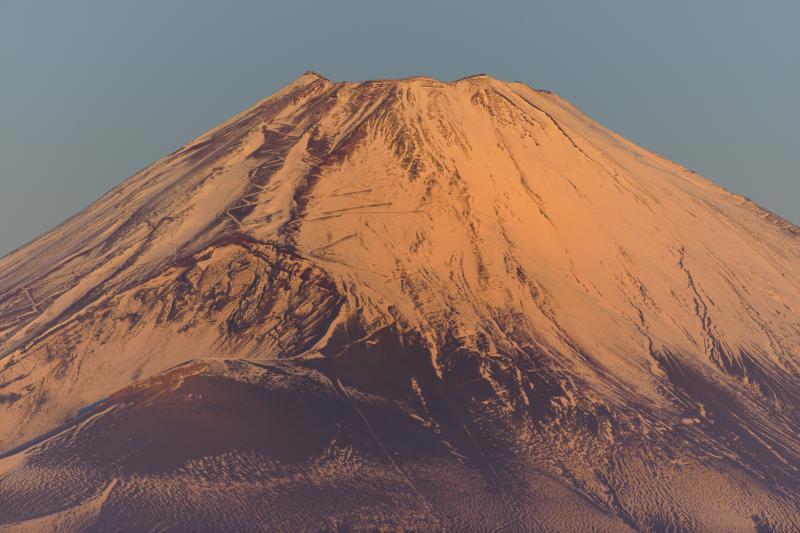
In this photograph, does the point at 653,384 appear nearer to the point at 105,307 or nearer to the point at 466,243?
the point at 466,243

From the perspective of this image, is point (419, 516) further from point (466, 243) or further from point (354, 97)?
point (354, 97)

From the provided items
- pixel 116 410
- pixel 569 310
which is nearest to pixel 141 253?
pixel 116 410

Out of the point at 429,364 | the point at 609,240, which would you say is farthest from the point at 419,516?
the point at 609,240

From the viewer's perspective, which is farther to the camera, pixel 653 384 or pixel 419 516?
pixel 653 384

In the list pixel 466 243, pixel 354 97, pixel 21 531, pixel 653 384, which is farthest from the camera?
pixel 354 97

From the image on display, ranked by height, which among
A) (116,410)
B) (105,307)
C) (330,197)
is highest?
(330,197)

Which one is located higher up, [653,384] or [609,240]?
[609,240]

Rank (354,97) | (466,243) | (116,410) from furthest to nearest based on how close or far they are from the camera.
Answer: (354,97) → (466,243) → (116,410)
